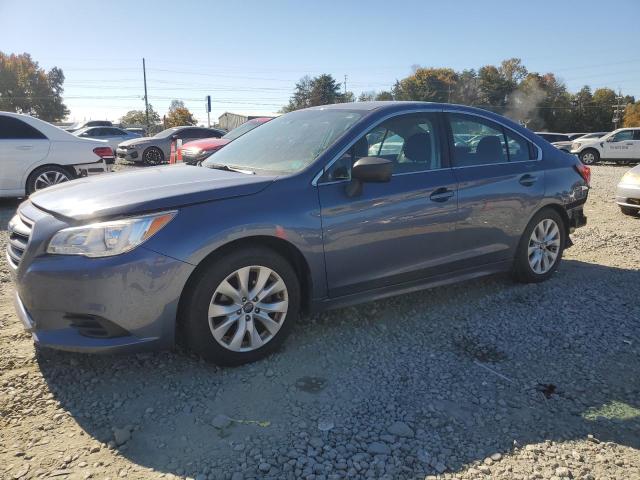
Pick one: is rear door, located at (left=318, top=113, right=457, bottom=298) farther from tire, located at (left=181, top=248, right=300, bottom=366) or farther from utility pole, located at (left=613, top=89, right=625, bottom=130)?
utility pole, located at (left=613, top=89, right=625, bottom=130)

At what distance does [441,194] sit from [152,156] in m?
14.9

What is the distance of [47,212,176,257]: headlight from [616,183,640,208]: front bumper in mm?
8182

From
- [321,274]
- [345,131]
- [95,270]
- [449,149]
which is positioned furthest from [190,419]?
[449,149]

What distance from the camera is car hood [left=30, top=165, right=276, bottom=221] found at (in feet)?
9.19

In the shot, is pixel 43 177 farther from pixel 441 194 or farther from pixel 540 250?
pixel 540 250

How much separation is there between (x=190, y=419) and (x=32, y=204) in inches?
71.6

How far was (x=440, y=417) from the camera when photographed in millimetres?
2664

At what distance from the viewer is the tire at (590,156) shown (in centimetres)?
2227

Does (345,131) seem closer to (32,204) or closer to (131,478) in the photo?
(32,204)

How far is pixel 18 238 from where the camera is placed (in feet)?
10.0

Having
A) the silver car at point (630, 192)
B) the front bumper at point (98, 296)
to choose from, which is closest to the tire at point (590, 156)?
the silver car at point (630, 192)

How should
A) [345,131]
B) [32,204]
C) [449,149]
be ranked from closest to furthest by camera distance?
[32,204] → [345,131] → [449,149]

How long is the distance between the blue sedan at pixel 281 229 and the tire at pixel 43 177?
5444 mm

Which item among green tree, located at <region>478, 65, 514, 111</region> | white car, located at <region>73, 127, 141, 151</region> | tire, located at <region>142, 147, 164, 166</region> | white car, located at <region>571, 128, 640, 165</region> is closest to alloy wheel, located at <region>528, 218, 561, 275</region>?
tire, located at <region>142, 147, 164, 166</region>
